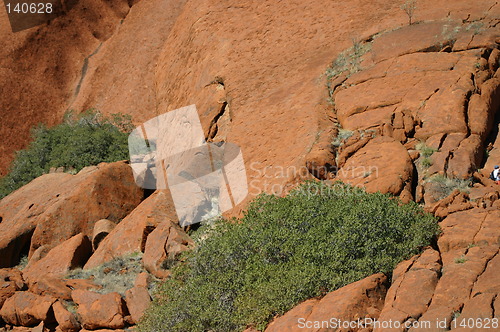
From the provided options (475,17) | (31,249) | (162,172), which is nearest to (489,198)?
(475,17)

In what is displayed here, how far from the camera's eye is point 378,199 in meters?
11.3

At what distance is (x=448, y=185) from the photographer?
1181 cm

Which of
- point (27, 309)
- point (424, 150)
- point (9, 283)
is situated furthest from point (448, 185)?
point (9, 283)

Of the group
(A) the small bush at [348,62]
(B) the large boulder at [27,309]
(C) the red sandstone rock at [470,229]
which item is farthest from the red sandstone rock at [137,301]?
(A) the small bush at [348,62]

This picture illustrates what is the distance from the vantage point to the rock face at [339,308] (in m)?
9.09

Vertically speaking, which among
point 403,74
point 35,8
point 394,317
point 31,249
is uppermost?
point 35,8

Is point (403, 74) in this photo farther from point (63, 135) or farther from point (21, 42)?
point (21, 42)

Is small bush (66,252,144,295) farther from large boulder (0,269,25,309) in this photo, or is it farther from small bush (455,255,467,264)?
small bush (455,255,467,264)

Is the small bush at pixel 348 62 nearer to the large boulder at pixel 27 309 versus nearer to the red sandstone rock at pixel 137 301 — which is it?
the red sandstone rock at pixel 137 301

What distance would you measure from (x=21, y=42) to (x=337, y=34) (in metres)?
14.8

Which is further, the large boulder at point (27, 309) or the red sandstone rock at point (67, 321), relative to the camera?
the large boulder at point (27, 309)

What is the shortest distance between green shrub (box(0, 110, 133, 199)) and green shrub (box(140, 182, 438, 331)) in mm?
9121

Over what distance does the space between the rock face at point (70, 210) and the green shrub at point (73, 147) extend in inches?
129

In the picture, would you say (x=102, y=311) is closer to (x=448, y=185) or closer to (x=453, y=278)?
(x=453, y=278)
